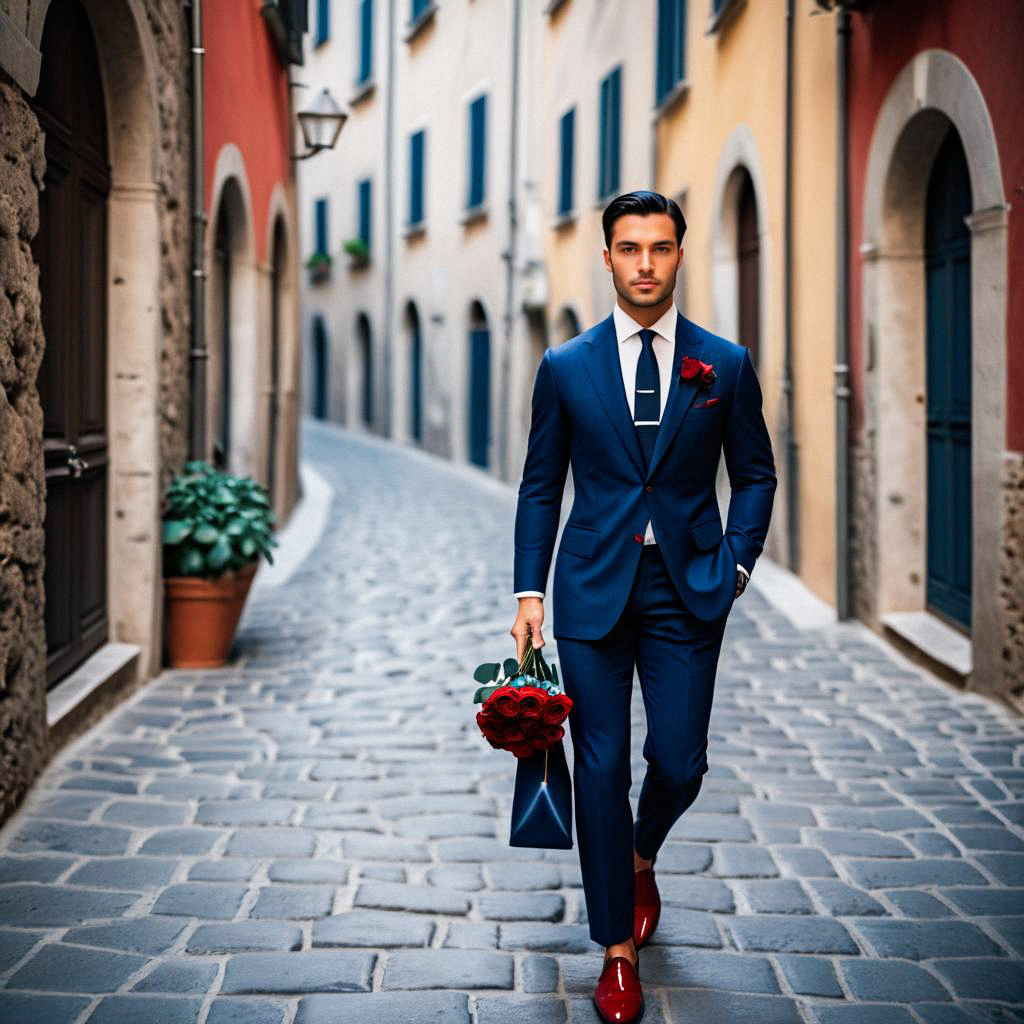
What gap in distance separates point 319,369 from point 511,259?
1113 cm

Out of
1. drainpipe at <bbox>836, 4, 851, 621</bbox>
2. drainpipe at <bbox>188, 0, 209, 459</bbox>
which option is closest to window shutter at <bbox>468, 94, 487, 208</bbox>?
drainpipe at <bbox>836, 4, 851, 621</bbox>

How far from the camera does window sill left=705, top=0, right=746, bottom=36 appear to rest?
35.0 ft

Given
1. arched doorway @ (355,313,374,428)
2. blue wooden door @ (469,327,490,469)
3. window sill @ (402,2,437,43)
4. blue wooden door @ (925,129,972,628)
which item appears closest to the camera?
blue wooden door @ (925,129,972,628)

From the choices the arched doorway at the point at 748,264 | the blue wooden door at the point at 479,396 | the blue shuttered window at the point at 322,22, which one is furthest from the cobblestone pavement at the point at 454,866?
the blue shuttered window at the point at 322,22

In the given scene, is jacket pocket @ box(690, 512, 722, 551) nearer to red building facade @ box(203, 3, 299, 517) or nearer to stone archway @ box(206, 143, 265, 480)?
red building facade @ box(203, 3, 299, 517)

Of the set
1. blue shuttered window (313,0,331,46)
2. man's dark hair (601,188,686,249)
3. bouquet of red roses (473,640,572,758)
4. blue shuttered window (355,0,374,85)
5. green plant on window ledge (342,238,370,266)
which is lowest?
bouquet of red roses (473,640,572,758)

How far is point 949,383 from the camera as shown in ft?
24.7

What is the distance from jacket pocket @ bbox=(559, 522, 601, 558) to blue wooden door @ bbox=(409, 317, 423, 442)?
20159 mm

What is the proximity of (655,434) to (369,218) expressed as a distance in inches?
884

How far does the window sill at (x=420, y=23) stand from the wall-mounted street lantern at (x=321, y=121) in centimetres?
1075

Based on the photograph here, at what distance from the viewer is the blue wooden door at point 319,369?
93.6 feet

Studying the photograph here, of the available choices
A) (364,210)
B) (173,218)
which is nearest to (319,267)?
(364,210)

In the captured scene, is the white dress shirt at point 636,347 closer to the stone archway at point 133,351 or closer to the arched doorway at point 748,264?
the stone archway at point 133,351

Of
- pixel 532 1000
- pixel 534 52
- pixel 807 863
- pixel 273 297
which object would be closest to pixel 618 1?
pixel 534 52
